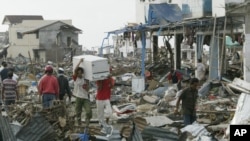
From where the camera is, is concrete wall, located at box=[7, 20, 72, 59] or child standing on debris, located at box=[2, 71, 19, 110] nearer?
child standing on debris, located at box=[2, 71, 19, 110]

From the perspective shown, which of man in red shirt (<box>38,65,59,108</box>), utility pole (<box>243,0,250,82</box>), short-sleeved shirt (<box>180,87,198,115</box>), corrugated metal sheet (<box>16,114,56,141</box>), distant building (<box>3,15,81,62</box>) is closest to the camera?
corrugated metal sheet (<box>16,114,56,141</box>)

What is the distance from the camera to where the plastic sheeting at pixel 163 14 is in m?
25.1

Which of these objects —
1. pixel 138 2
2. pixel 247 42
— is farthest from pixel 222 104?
pixel 138 2

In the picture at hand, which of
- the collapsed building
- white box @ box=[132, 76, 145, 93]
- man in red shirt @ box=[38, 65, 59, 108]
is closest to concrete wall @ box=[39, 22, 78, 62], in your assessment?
the collapsed building

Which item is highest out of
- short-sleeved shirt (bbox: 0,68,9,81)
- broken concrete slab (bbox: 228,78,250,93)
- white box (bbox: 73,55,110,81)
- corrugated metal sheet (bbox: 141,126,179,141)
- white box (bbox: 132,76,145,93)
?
white box (bbox: 73,55,110,81)

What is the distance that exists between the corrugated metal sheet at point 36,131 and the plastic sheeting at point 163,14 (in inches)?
607

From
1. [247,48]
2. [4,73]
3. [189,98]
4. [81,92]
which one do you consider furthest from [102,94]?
[247,48]

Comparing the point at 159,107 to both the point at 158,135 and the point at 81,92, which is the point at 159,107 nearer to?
the point at 81,92

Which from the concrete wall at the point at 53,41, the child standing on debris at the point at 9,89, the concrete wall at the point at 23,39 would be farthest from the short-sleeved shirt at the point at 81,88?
the concrete wall at the point at 23,39

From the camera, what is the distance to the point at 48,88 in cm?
1277

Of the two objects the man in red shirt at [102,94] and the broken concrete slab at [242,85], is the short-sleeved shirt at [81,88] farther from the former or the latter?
the broken concrete slab at [242,85]

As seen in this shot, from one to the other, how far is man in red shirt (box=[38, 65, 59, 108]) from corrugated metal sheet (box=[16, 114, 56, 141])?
2547 mm

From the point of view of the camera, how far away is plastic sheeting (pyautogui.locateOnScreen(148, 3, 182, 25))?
82.4ft

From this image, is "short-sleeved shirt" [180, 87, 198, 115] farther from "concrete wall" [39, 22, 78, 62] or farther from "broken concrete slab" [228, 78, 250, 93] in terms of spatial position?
"concrete wall" [39, 22, 78, 62]
